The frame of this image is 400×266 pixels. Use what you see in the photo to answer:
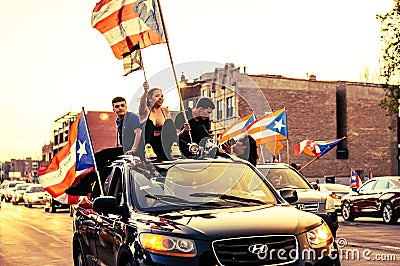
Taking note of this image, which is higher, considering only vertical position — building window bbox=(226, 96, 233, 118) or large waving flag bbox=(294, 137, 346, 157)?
building window bbox=(226, 96, 233, 118)

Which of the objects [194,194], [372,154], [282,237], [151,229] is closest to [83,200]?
[194,194]

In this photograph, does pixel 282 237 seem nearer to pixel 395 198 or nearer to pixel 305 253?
pixel 305 253

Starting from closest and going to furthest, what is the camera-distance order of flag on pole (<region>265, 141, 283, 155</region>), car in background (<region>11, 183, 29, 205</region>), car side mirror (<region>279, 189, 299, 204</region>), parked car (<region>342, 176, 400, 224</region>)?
1. car side mirror (<region>279, 189, 299, 204</region>)
2. parked car (<region>342, 176, 400, 224</region>)
3. flag on pole (<region>265, 141, 283, 155</region>)
4. car in background (<region>11, 183, 29, 205</region>)

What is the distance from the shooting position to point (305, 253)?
6.27 meters

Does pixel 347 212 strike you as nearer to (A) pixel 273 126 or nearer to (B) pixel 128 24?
(A) pixel 273 126

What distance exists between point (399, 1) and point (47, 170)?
27.5 meters

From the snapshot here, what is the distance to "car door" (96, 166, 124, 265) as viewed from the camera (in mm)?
7215

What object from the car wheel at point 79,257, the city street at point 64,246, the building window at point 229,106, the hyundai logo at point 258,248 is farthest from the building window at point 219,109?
the hyundai logo at point 258,248

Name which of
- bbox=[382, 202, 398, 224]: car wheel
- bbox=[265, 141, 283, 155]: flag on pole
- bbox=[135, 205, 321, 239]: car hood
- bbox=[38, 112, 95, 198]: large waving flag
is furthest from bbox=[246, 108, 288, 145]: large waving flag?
bbox=[135, 205, 321, 239]: car hood

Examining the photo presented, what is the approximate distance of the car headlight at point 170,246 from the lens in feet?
20.2

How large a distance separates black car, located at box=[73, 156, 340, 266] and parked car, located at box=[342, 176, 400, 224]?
49.8 feet

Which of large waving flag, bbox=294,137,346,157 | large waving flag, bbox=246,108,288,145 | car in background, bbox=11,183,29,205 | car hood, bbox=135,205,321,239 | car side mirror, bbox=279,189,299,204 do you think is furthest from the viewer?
car in background, bbox=11,183,29,205

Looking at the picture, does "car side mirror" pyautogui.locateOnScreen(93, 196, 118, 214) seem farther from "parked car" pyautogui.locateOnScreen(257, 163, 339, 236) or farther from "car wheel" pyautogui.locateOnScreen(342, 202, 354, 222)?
"car wheel" pyautogui.locateOnScreen(342, 202, 354, 222)

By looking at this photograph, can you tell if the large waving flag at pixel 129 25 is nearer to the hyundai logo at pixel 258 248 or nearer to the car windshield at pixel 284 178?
the car windshield at pixel 284 178
